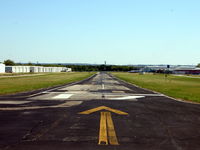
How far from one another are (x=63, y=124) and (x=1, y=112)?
3950 mm

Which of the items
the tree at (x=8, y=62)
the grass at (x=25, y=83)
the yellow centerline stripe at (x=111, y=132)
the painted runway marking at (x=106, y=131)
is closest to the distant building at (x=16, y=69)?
the tree at (x=8, y=62)

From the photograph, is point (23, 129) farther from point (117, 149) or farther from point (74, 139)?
point (117, 149)

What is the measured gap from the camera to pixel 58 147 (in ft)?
18.2

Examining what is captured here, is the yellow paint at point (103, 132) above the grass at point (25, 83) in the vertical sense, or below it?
above

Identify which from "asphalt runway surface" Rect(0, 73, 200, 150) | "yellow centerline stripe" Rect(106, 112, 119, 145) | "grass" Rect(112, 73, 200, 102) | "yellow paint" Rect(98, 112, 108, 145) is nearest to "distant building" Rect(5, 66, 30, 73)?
"grass" Rect(112, 73, 200, 102)

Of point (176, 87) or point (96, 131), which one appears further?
point (176, 87)

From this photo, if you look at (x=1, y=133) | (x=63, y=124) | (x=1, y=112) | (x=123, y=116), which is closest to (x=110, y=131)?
(x=63, y=124)

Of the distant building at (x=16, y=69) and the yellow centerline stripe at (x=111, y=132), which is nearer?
the yellow centerline stripe at (x=111, y=132)

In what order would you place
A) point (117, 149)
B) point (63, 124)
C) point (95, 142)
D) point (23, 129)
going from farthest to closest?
point (63, 124) < point (23, 129) < point (95, 142) < point (117, 149)

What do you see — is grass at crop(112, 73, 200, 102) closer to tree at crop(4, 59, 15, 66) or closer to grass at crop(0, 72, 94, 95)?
grass at crop(0, 72, 94, 95)

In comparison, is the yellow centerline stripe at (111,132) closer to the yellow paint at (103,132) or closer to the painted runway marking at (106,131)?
the painted runway marking at (106,131)

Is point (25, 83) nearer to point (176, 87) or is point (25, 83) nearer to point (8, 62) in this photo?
point (176, 87)

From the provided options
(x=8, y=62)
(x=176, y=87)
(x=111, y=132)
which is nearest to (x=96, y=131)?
(x=111, y=132)

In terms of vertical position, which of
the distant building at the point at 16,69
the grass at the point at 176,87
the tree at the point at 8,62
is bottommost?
the grass at the point at 176,87
